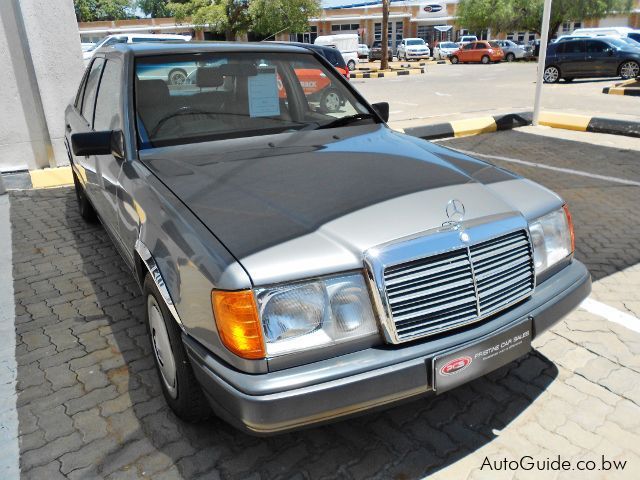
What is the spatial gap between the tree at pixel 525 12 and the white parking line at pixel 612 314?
40.4m

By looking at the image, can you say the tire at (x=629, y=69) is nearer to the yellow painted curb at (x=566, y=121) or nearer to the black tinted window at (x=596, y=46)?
the black tinted window at (x=596, y=46)

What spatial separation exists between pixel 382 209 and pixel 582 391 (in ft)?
4.89

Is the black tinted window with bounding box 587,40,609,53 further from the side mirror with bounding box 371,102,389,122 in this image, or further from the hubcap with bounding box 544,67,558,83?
the side mirror with bounding box 371,102,389,122

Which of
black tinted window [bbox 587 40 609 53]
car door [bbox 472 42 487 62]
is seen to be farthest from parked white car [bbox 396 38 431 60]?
black tinted window [bbox 587 40 609 53]

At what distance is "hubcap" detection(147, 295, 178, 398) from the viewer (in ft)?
8.08

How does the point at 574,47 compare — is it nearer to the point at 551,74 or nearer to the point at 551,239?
the point at 551,74

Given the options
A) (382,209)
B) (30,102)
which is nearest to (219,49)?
(382,209)

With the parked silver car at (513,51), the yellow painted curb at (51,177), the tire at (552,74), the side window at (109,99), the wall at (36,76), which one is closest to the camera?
the side window at (109,99)

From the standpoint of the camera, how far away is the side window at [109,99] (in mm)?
3188

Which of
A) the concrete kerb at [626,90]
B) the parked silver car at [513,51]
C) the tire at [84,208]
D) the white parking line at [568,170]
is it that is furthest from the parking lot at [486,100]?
the parked silver car at [513,51]

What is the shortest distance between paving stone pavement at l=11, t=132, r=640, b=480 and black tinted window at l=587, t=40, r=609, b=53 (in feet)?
60.0

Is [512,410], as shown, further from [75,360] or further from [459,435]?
[75,360]

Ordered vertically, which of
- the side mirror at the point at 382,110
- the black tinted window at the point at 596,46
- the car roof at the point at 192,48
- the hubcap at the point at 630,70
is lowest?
the hubcap at the point at 630,70

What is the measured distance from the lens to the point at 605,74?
749 inches
